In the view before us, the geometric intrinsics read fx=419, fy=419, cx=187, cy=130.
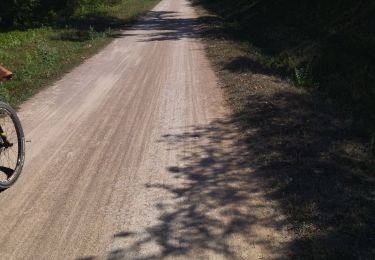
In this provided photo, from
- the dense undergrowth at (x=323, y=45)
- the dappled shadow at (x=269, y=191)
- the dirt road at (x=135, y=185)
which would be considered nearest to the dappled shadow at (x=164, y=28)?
the dense undergrowth at (x=323, y=45)

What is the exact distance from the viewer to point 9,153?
6.59m

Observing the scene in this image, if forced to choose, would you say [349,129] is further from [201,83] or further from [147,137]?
[201,83]

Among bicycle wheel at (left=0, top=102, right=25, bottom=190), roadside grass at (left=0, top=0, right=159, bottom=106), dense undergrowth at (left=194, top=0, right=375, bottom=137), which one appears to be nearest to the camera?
bicycle wheel at (left=0, top=102, right=25, bottom=190)

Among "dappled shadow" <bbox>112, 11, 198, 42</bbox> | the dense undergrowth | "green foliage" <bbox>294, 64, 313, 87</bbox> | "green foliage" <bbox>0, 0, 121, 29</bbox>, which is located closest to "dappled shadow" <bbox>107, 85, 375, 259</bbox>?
the dense undergrowth

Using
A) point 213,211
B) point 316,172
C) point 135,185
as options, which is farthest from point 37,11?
point 213,211

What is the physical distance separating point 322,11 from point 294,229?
16902 millimetres

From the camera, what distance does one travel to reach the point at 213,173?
6.30 m

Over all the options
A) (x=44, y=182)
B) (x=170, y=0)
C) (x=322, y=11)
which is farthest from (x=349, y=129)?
(x=170, y=0)

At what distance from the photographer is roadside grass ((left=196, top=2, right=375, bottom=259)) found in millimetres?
4625

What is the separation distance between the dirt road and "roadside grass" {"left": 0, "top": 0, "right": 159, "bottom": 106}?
1.20m

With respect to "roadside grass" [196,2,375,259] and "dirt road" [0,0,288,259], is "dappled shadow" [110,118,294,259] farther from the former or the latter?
"roadside grass" [196,2,375,259]

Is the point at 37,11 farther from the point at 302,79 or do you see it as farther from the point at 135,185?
the point at 135,185

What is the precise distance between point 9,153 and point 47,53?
411 inches

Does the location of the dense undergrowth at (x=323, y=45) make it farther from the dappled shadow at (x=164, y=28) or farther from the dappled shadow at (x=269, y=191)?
the dappled shadow at (x=164, y=28)
